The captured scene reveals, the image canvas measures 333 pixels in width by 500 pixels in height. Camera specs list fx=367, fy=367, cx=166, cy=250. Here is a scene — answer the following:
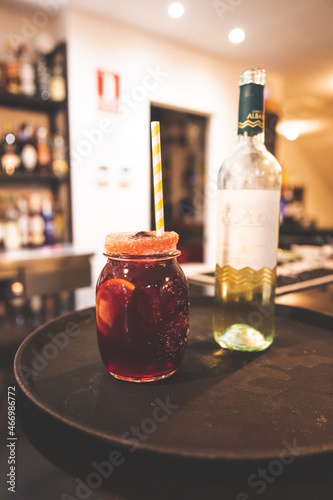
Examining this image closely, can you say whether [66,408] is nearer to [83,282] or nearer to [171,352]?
[171,352]

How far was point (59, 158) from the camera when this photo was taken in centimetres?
280

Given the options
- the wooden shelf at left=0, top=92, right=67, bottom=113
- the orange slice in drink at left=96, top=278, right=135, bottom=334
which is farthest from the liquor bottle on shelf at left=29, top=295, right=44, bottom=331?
the wooden shelf at left=0, top=92, right=67, bottom=113

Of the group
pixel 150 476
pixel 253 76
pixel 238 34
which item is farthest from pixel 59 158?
pixel 150 476

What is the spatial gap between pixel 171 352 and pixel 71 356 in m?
0.18

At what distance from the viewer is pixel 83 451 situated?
37 centimetres

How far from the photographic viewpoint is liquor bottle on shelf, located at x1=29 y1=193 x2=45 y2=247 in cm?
272

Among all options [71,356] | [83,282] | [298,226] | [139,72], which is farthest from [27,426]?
[298,226]

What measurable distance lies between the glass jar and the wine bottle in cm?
14

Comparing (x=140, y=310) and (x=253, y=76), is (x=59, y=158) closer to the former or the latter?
(x=253, y=76)

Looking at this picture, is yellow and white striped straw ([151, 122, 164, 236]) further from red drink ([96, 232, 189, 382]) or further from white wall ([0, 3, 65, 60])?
white wall ([0, 3, 65, 60])

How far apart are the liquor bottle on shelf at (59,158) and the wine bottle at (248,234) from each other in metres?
2.37

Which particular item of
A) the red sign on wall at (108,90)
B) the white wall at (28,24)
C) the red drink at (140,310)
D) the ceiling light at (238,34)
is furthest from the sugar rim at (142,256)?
the white wall at (28,24)

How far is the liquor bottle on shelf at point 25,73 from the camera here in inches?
103

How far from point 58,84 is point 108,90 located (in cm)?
39
